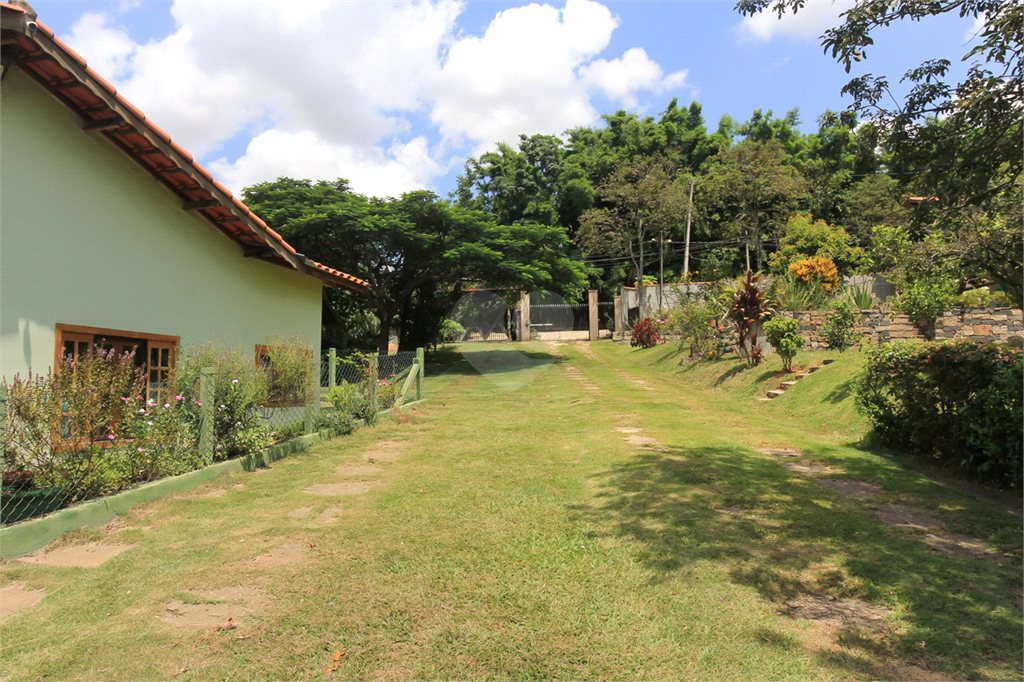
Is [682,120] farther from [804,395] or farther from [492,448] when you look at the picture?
[492,448]

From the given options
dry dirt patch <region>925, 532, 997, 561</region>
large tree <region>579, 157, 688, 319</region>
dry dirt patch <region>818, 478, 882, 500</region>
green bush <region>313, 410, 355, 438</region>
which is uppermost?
large tree <region>579, 157, 688, 319</region>

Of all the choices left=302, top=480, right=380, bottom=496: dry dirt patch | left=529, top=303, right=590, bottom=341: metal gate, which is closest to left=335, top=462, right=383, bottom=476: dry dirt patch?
left=302, top=480, right=380, bottom=496: dry dirt patch

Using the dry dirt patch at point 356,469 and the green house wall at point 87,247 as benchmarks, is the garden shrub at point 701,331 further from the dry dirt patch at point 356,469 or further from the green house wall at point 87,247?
the green house wall at point 87,247

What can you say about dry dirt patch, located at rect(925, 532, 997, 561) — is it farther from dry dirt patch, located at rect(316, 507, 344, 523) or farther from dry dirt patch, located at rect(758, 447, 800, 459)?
dry dirt patch, located at rect(316, 507, 344, 523)

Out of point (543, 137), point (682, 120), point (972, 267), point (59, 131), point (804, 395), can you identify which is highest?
point (682, 120)

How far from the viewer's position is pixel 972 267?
17.0ft

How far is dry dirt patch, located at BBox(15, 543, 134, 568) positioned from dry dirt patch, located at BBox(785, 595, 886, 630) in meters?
4.51

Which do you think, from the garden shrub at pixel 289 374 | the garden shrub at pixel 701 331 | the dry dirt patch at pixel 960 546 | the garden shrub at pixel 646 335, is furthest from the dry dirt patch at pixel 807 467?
the garden shrub at pixel 646 335

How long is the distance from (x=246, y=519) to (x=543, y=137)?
34.7 meters

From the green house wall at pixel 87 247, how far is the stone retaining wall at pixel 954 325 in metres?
13.3

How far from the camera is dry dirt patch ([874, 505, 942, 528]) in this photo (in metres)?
4.53

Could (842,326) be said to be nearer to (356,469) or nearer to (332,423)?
(332,423)

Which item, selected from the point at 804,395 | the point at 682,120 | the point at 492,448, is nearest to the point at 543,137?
the point at 682,120

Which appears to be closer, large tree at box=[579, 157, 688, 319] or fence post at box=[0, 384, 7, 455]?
fence post at box=[0, 384, 7, 455]
